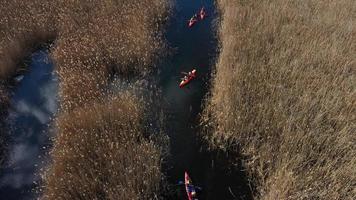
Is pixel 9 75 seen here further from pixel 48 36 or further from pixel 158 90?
pixel 158 90

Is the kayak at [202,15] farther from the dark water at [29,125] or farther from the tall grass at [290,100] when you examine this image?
the dark water at [29,125]

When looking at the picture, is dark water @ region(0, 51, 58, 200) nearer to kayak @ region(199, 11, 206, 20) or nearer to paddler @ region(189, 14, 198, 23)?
paddler @ region(189, 14, 198, 23)

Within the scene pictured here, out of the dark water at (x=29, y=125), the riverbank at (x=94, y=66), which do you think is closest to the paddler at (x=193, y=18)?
the riverbank at (x=94, y=66)

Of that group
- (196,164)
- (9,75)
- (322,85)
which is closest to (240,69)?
(322,85)

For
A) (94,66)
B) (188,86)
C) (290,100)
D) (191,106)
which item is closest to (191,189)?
(191,106)

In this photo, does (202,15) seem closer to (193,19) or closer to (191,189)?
(193,19)

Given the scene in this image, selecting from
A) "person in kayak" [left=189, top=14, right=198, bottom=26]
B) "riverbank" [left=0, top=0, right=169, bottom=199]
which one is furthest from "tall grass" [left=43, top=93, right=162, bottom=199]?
"person in kayak" [left=189, top=14, right=198, bottom=26]
